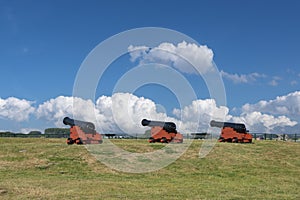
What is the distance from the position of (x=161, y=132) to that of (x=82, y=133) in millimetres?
7477

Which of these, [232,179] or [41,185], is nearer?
[41,185]

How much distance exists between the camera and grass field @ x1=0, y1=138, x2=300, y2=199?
14250 millimetres

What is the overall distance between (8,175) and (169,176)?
8.07 metres

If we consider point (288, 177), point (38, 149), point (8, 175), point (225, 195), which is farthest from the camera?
point (38, 149)

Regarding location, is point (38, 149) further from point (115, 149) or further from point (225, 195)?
point (225, 195)

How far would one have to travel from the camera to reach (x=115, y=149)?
28125mm

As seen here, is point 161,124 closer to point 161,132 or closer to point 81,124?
point 161,132

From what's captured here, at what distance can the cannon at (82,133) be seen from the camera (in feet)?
107

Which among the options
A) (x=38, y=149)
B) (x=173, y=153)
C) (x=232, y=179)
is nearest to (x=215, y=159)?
(x=173, y=153)

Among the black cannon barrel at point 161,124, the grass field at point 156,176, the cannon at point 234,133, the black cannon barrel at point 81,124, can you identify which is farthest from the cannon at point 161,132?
the grass field at point 156,176

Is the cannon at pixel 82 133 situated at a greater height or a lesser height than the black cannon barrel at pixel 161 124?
lesser

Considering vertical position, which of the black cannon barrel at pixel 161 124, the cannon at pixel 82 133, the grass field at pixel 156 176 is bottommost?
the grass field at pixel 156 176

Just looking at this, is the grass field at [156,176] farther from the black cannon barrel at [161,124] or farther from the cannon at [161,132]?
the black cannon barrel at [161,124]

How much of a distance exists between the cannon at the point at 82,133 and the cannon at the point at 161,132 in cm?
487
